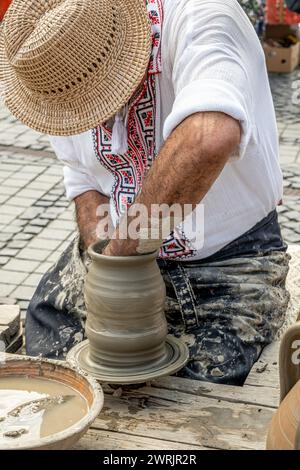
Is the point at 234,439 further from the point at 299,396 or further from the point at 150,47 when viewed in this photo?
the point at 150,47

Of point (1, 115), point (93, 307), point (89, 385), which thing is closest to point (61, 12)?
point (93, 307)

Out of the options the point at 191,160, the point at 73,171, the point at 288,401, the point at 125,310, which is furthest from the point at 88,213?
the point at 288,401

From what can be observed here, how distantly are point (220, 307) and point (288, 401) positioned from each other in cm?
86

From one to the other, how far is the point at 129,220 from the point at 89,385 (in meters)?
0.52

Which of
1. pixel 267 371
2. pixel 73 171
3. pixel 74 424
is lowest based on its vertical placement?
pixel 267 371

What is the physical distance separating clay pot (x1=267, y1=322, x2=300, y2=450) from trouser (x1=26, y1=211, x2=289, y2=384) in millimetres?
616

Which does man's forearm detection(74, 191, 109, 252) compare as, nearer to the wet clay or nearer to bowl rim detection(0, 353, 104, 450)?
the wet clay

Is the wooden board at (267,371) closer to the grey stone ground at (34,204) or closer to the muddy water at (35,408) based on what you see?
the muddy water at (35,408)

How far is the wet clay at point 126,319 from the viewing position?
8.50 ft

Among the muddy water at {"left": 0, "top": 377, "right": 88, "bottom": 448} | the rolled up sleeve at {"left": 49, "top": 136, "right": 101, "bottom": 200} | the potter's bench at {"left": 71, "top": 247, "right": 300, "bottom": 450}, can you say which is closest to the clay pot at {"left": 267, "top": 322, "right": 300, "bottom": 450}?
the potter's bench at {"left": 71, "top": 247, "right": 300, "bottom": 450}

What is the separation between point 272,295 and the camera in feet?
9.89

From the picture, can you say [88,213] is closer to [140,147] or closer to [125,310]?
[140,147]

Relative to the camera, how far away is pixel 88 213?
10.7 ft

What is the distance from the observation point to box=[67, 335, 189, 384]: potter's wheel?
2.62 metres
